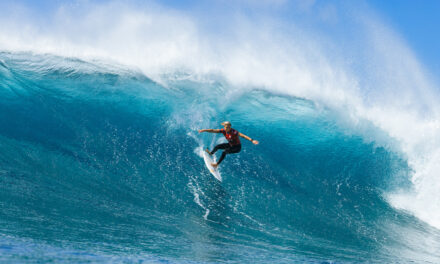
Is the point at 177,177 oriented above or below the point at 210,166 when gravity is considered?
below

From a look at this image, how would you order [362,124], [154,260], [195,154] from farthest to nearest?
[362,124]
[195,154]
[154,260]

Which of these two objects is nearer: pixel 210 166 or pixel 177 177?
pixel 177 177

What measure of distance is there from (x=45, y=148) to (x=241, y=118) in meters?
5.67

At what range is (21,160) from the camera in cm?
631

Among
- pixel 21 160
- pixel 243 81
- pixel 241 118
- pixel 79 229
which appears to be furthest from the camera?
pixel 243 81

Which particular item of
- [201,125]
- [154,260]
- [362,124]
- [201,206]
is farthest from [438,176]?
[154,260]

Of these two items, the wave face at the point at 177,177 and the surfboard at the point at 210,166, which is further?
the surfboard at the point at 210,166

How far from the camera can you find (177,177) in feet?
22.9

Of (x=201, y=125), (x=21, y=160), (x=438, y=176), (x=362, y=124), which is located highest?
(x=362, y=124)

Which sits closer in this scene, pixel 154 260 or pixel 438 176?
pixel 154 260

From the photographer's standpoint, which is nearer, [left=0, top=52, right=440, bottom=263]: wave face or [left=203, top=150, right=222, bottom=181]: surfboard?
[left=0, top=52, right=440, bottom=263]: wave face

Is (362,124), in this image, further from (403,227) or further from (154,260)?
(154,260)

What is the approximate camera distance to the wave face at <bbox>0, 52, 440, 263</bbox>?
12.4ft

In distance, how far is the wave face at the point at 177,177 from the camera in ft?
12.4
